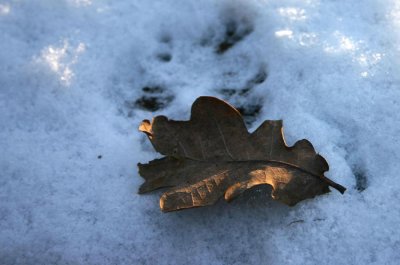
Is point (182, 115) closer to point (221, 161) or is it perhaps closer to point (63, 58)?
point (221, 161)

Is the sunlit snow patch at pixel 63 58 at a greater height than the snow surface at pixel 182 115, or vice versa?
the sunlit snow patch at pixel 63 58

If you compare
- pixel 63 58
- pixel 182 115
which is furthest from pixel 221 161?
pixel 63 58

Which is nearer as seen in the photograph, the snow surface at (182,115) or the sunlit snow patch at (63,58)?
the snow surface at (182,115)

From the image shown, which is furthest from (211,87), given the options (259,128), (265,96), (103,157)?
(103,157)

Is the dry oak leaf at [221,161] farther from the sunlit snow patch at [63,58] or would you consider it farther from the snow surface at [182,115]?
the sunlit snow patch at [63,58]

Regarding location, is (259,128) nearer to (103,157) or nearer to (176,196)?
(176,196)

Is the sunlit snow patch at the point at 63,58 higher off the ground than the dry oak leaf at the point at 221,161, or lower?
higher

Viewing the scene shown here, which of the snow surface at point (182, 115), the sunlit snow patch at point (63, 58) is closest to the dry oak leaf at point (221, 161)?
the snow surface at point (182, 115)
